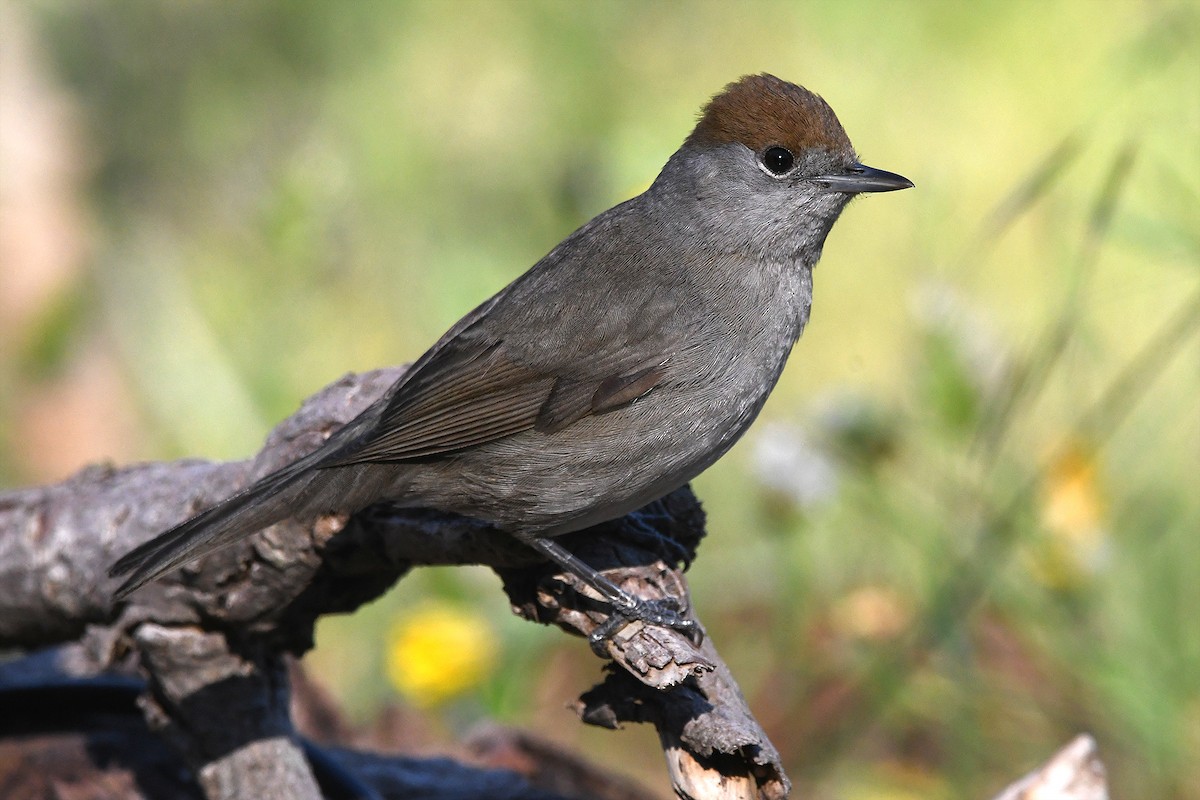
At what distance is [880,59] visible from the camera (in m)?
7.25

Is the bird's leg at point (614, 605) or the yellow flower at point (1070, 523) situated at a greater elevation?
the bird's leg at point (614, 605)

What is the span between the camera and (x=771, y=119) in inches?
143

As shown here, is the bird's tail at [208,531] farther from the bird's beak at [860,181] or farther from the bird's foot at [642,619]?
the bird's beak at [860,181]

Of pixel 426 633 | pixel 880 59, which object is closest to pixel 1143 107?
pixel 880 59

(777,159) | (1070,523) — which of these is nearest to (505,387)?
(777,159)

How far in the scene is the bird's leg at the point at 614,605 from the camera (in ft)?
9.09

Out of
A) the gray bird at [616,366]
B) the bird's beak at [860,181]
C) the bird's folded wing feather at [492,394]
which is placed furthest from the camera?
the bird's beak at [860,181]

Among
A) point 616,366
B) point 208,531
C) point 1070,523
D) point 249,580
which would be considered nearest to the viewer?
point 208,531

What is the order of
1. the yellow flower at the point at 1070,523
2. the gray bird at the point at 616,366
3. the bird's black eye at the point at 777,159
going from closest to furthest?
1. the gray bird at the point at 616,366
2. the bird's black eye at the point at 777,159
3. the yellow flower at the point at 1070,523

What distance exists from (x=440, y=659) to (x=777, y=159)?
1924mm

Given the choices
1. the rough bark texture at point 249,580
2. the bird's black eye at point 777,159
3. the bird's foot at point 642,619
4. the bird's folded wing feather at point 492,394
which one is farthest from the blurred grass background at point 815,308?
the bird's foot at point 642,619

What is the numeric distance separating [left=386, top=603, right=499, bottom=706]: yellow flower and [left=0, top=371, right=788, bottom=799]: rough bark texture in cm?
98

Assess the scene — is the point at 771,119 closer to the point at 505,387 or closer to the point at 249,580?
the point at 505,387

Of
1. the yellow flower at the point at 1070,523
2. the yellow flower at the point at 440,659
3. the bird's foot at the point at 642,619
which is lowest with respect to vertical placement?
the yellow flower at the point at 1070,523
